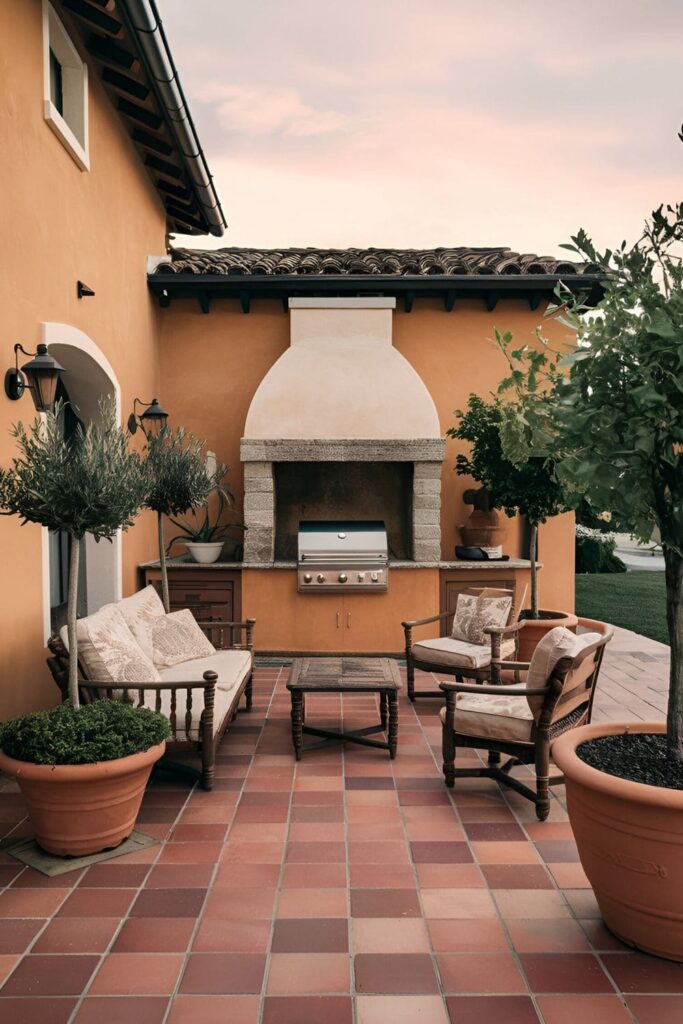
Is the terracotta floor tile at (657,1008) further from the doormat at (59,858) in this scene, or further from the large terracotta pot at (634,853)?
the doormat at (59,858)

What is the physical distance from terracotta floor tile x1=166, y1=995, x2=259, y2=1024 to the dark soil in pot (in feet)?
4.80

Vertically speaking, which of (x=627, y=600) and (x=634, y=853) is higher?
(x=634, y=853)

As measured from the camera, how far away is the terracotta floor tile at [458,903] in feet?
9.70

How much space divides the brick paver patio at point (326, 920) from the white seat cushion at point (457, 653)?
143 centimetres

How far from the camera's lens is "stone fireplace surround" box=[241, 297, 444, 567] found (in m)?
7.90

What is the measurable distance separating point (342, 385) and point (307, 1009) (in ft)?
21.0

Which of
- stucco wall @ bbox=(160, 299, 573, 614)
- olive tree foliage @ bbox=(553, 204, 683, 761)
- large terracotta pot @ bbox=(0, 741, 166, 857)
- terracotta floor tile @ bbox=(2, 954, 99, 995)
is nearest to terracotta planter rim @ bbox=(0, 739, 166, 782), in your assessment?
large terracotta pot @ bbox=(0, 741, 166, 857)

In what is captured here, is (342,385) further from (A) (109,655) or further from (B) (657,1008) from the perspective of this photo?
(B) (657,1008)

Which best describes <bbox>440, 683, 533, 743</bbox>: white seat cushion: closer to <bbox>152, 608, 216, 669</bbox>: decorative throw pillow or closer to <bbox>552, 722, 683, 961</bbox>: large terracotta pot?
<bbox>552, 722, 683, 961</bbox>: large terracotta pot

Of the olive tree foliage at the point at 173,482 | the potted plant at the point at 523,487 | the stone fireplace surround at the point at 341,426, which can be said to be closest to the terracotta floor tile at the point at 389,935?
the olive tree foliage at the point at 173,482

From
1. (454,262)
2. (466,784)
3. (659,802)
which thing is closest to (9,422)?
(466,784)

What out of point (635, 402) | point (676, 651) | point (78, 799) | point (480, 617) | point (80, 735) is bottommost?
point (78, 799)

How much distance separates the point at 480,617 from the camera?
20.6ft

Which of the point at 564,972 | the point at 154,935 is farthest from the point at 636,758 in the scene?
the point at 154,935
